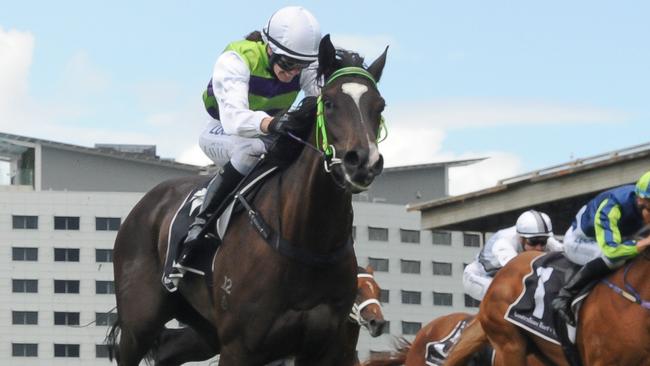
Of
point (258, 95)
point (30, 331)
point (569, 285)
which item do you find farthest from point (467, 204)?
point (30, 331)

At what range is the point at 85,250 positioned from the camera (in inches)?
2864

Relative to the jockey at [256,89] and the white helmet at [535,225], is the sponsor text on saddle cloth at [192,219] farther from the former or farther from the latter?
the white helmet at [535,225]

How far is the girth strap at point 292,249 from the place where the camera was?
8.57 meters

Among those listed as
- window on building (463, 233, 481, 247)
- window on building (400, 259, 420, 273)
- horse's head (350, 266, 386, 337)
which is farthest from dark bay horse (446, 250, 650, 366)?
window on building (463, 233, 481, 247)

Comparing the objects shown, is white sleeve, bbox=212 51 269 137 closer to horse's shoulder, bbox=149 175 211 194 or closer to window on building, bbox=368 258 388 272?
horse's shoulder, bbox=149 175 211 194

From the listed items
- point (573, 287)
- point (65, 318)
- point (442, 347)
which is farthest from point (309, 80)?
point (65, 318)

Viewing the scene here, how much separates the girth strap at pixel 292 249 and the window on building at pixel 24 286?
65581 mm

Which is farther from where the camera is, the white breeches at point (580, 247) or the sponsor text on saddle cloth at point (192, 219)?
the white breeches at point (580, 247)

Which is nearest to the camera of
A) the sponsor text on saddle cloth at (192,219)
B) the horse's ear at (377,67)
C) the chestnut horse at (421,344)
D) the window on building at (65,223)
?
the horse's ear at (377,67)

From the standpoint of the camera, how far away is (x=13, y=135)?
7488 cm

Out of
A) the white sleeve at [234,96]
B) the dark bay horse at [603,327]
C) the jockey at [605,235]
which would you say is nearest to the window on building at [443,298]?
the dark bay horse at [603,327]

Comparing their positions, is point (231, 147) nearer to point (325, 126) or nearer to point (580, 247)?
point (325, 126)

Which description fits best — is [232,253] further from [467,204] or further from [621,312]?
[467,204]

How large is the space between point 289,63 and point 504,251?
5.70 meters
